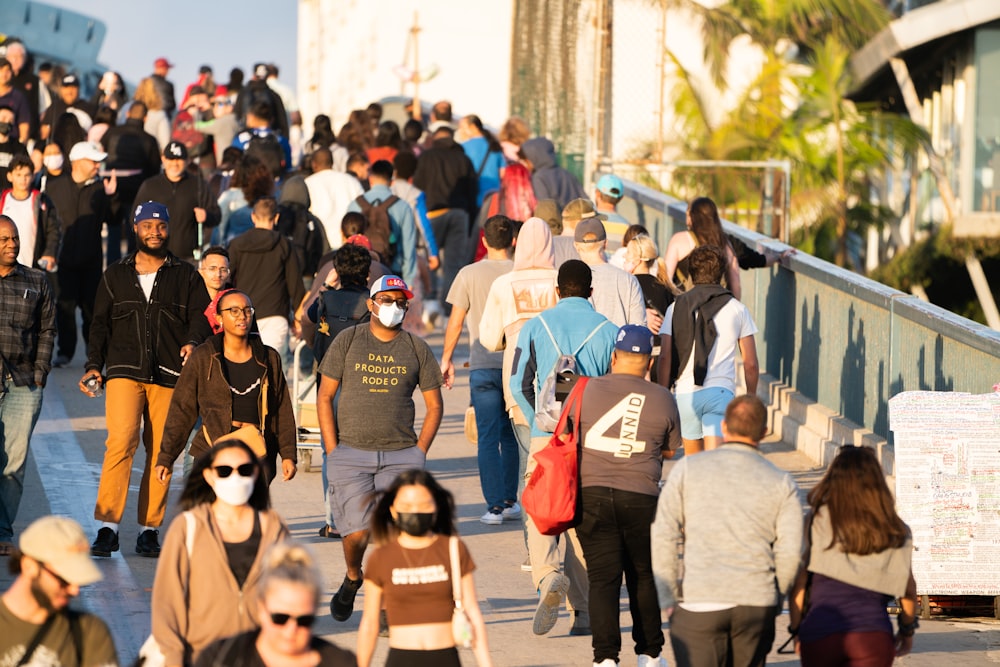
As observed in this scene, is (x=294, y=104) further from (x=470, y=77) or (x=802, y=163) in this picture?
(x=470, y=77)

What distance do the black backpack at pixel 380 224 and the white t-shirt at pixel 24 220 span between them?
2.80 m

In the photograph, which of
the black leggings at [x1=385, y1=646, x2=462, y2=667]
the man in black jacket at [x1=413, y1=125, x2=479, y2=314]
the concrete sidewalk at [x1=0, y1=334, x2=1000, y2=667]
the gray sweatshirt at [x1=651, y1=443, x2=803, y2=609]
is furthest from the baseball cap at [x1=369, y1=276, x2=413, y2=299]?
the man in black jacket at [x1=413, y1=125, x2=479, y2=314]

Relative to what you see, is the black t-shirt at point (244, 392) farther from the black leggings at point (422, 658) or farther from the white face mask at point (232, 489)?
the black leggings at point (422, 658)

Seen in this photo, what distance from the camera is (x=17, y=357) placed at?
32.1ft

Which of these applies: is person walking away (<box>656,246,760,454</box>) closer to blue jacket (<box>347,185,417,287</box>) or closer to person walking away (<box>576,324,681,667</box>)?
person walking away (<box>576,324,681,667</box>)

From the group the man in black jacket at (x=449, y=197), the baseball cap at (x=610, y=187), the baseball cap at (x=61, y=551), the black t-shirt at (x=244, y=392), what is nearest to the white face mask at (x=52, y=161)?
the man in black jacket at (x=449, y=197)

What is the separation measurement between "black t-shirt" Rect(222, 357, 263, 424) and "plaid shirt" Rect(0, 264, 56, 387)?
1.50 m

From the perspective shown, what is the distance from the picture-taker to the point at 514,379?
364 inches

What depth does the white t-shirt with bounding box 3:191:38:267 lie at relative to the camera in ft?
46.8

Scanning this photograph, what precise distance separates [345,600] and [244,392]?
3.62ft

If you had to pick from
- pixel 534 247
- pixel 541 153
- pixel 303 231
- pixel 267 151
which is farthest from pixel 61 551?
pixel 267 151

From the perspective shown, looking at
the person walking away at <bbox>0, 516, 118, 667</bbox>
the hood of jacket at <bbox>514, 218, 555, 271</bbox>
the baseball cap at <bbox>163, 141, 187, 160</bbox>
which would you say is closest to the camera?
the person walking away at <bbox>0, 516, 118, 667</bbox>

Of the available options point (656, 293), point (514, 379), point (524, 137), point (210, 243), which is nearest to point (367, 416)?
point (514, 379)

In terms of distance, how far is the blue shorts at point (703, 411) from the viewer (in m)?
9.98
